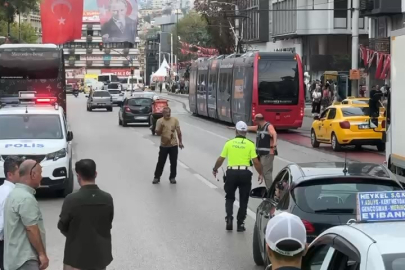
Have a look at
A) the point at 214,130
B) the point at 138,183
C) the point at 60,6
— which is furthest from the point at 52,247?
the point at 60,6

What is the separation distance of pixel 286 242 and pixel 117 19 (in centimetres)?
5478

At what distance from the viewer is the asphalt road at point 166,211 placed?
1116 cm

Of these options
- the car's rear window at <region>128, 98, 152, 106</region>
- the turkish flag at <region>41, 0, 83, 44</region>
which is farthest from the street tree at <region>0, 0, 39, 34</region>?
the turkish flag at <region>41, 0, 83, 44</region>

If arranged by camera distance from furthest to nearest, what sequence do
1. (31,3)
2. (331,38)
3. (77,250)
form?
(331,38) < (31,3) < (77,250)

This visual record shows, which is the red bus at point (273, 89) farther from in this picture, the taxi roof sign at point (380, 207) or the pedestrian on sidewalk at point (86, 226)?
the taxi roof sign at point (380, 207)

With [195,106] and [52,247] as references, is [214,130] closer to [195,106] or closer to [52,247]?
[195,106]

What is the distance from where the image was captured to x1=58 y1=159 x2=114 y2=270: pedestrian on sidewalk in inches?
281

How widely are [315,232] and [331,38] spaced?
197 ft

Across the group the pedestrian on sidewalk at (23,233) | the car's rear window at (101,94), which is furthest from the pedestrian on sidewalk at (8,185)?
the car's rear window at (101,94)

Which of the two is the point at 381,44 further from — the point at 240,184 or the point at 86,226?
the point at 86,226

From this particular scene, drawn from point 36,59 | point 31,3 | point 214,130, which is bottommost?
point 214,130

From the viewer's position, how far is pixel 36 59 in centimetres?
3122

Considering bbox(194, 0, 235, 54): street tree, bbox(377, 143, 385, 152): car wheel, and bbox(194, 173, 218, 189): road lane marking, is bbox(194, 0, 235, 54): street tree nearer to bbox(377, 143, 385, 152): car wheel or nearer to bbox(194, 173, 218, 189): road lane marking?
bbox(377, 143, 385, 152): car wheel

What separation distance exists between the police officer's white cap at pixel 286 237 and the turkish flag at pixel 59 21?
38.9m
